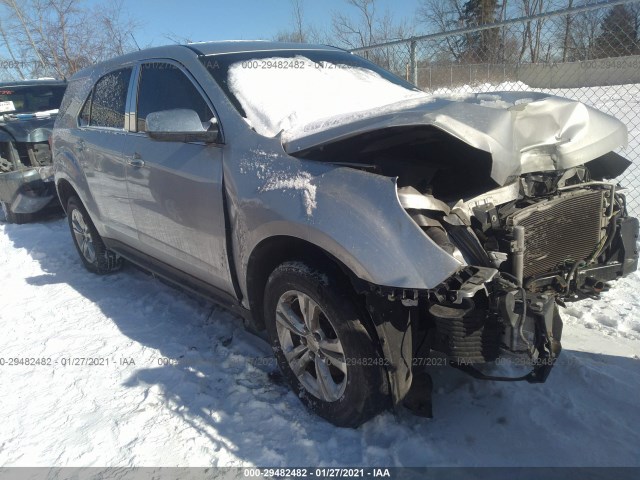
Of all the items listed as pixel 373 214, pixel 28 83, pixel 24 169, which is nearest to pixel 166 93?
pixel 373 214

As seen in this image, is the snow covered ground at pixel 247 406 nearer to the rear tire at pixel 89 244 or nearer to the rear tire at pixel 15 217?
the rear tire at pixel 89 244

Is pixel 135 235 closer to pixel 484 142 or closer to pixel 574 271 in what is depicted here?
pixel 484 142

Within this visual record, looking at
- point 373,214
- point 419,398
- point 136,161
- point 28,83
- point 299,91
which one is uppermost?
point 28,83

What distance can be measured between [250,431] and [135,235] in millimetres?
2049

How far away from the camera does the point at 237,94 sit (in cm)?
288

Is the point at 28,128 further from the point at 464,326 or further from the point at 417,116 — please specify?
the point at 464,326

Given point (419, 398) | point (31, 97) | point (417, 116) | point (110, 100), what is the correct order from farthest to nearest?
point (31, 97) → point (110, 100) → point (419, 398) → point (417, 116)

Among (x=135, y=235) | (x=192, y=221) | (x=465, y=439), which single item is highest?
(x=192, y=221)

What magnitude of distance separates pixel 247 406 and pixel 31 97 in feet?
24.8

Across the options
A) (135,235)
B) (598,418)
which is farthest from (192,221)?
(598,418)

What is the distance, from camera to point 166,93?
334 centimetres

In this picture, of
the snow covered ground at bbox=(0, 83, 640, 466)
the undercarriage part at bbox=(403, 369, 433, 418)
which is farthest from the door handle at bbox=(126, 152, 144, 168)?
the undercarriage part at bbox=(403, 369, 433, 418)

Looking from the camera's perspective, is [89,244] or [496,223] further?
[89,244]

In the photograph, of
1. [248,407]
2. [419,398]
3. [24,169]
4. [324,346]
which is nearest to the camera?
[419,398]
